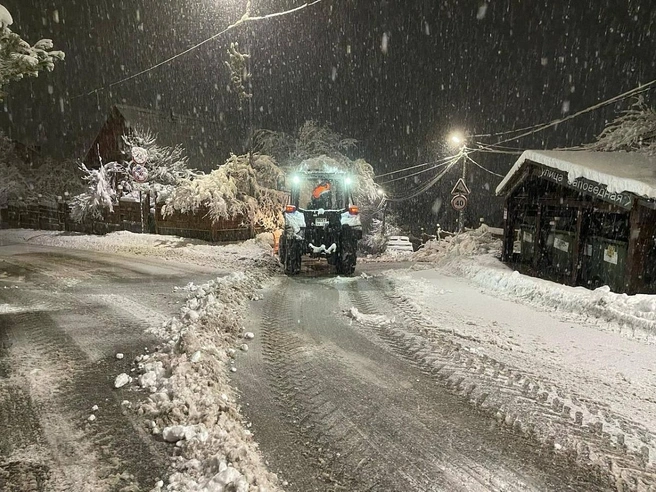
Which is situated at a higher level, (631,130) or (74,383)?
(631,130)

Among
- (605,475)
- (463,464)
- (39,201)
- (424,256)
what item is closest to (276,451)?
(463,464)

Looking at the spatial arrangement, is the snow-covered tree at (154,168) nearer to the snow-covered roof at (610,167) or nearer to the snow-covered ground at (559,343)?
the snow-covered ground at (559,343)

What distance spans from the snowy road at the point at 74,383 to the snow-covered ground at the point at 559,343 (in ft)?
10.8

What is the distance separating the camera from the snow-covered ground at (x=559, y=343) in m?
3.86

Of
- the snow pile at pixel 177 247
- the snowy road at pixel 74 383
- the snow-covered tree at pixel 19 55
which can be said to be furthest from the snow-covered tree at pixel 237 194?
the snow-covered tree at pixel 19 55

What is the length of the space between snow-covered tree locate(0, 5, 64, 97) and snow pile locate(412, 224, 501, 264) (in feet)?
40.7

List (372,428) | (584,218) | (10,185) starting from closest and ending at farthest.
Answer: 1. (372,428)
2. (584,218)
3. (10,185)

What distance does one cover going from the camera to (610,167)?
9039mm

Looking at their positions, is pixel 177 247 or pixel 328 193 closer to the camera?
pixel 328 193

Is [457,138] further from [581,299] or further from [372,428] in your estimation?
[372,428]

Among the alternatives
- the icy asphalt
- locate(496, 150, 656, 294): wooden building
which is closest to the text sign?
locate(496, 150, 656, 294): wooden building

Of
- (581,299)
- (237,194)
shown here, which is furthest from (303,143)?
(581,299)

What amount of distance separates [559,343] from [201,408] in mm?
5014

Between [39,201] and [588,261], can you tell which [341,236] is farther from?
[39,201]
